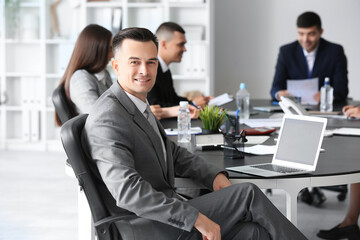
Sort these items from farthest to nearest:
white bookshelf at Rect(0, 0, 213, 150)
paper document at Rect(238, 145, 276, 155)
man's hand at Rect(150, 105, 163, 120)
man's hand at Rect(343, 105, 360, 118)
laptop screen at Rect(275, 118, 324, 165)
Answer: white bookshelf at Rect(0, 0, 213, 150) < man's hand at Rect(343, 105, 360, 118) < man's hand at Rect(150, 105, 163, 120) < paper document at Rect(238, 145, 276, 155) < laptop screen at Rect(275, 118, 324, 165)

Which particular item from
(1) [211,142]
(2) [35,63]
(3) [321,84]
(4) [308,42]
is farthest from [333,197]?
(2) [35,63]

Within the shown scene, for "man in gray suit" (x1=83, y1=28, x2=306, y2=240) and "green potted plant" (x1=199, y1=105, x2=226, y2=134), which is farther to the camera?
"green potted plant" (x1=199, y1=105, x2=226, y2=134)

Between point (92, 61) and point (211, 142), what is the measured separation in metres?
1.17

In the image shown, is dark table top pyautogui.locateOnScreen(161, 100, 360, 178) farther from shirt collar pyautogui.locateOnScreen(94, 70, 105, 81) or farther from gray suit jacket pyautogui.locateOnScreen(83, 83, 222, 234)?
shirt collar pyautogui.locateOnScreen(94, 70, 105, 81)

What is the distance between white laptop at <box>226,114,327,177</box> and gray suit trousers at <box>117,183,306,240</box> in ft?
0.75

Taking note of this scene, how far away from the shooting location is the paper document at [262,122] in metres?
3.31

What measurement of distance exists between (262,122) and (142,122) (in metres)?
1.53

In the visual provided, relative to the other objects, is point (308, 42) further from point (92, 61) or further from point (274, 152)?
point (274, 152)

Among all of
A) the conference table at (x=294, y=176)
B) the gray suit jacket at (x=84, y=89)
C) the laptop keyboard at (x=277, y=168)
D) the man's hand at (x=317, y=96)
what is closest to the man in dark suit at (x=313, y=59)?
the man's hand at (x=317, y=96)

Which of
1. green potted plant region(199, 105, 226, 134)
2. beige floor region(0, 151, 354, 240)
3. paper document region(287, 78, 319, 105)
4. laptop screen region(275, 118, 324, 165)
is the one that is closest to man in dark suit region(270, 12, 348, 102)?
paper document region(287, 78, 319, 105)

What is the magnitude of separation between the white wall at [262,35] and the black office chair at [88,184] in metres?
4.81

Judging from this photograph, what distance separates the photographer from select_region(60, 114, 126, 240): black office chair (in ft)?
6.23

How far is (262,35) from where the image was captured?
21.4 ft

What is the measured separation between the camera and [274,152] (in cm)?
245
